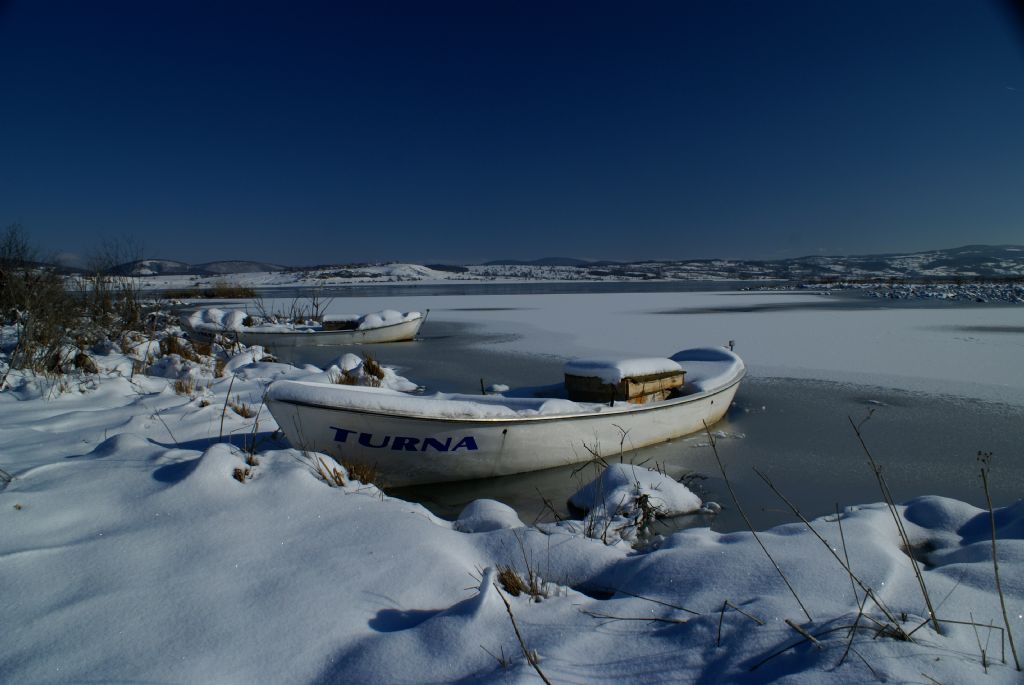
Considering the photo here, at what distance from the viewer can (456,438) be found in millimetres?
4625

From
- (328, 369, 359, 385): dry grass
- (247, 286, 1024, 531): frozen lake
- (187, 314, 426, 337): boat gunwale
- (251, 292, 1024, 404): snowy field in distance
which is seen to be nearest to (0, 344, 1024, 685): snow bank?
(247, 286, 1024, 531): frozen lake

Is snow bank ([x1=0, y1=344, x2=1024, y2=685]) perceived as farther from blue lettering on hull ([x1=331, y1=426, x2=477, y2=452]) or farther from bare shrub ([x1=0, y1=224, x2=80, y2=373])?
bare shrub ([x1=0, y1=224, x2=80, y2=373])

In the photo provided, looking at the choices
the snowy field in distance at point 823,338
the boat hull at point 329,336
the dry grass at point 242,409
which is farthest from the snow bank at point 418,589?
the boat hull at point 329,336

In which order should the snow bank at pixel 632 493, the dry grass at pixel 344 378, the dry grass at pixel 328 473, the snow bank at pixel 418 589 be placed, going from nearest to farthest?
the snow bank at pixel 418 589 → the dry grass at pixel 328 473 → the snow bank at pixel 632 493 → the dry grass at pixel 344 378

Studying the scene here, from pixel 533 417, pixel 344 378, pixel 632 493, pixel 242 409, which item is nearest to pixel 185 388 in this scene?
pixel 242 409

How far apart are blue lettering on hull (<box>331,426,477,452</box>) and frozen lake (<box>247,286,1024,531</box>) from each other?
44 cm

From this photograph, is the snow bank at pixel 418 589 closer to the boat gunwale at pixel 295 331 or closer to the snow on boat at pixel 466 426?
the snow on boat at pixel 466 426

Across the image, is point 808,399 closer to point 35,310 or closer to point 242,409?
point 242,409

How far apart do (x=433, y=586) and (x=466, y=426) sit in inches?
81.7

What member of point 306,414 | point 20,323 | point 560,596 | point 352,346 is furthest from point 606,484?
point 352,346

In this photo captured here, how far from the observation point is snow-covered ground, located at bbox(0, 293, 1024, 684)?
187 cm

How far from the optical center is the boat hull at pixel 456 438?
4316mm

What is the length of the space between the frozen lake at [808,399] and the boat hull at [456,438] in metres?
0.18

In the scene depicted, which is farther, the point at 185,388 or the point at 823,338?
the point at 823,338
